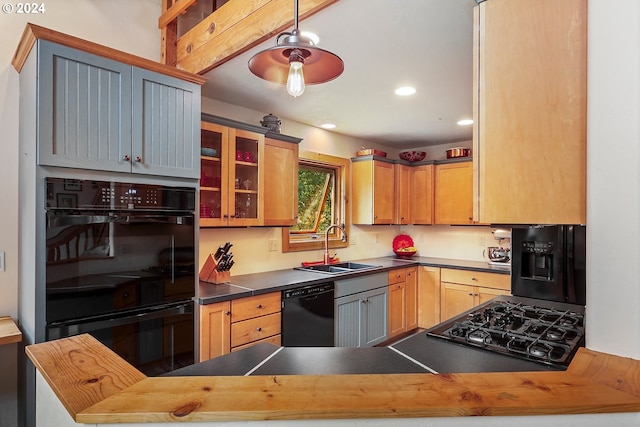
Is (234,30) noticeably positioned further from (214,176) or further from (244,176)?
(244,176)

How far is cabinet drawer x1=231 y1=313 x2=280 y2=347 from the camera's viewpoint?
8.32 ft

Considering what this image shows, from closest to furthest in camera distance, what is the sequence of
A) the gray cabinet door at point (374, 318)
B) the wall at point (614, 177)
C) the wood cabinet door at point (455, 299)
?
the wall at point (614, 177) < the gray cabinet door at point (374, 318) < the wood cabinet door at point (455, 299)

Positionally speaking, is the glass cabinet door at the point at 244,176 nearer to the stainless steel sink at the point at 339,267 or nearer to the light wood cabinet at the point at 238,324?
the light wood cabinet at the point at 238,324

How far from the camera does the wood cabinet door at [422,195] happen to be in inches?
186

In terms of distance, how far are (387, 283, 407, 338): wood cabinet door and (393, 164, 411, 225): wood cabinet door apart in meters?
0.94

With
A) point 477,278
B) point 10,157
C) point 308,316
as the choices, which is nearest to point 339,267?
point 308,316

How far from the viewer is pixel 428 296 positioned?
4.35m

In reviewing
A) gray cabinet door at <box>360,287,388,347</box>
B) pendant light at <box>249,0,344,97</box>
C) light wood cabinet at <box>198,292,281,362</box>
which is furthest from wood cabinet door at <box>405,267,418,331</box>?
pendant light at <box>249,0,344,97</box>

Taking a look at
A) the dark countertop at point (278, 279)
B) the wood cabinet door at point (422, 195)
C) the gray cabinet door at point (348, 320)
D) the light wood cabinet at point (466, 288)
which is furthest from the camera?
the wood cabinet door at point (422, 195)

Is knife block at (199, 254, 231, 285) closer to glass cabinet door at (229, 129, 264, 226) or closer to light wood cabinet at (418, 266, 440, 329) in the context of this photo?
glass cabinet door at (229, 129, 264, 226)

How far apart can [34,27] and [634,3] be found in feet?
7.37

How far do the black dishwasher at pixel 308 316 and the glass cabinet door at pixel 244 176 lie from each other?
70cm

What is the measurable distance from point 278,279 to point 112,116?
174cm

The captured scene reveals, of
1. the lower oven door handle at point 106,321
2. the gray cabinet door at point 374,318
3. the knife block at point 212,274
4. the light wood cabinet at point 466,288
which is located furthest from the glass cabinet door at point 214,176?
the light wood cabinet at point 466,288
